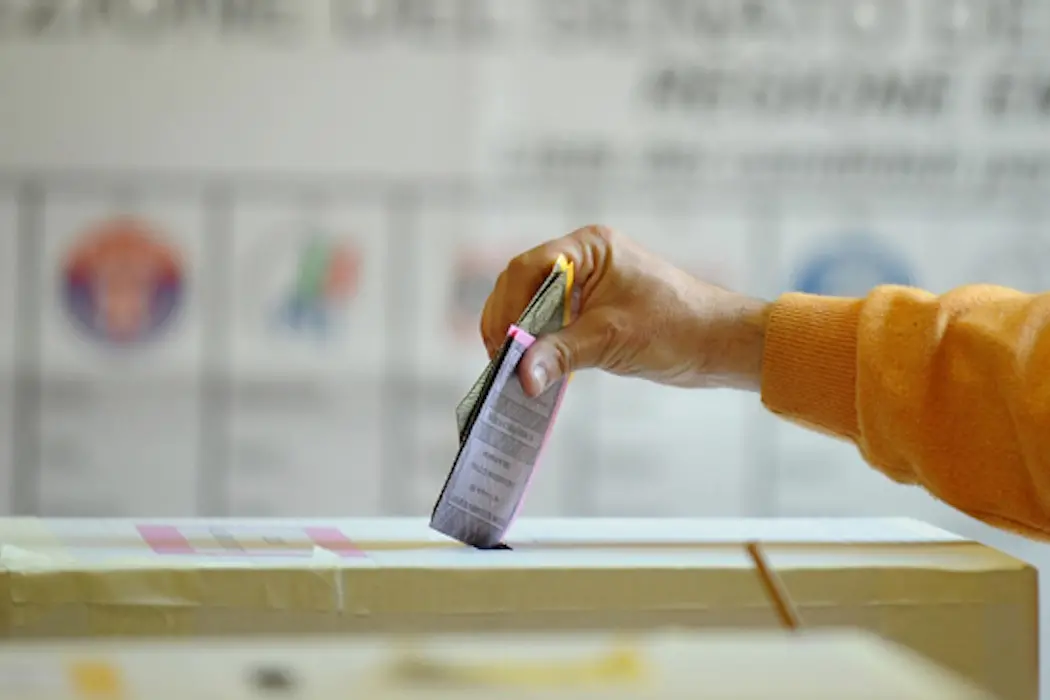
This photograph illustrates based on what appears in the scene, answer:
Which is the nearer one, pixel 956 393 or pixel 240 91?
pixel 956 393

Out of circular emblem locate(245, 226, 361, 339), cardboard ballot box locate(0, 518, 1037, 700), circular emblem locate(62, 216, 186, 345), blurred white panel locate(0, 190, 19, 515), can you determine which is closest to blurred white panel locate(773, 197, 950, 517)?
circular emblem locate(245, 226, 361, 339)

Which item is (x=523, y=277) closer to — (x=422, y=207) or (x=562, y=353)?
(x=562, y=353)

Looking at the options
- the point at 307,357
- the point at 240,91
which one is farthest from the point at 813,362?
the point at 240,91

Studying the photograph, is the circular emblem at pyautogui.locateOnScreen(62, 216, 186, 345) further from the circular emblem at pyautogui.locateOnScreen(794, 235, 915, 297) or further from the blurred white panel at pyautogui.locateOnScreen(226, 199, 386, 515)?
the circular emblem at pyautogui.locateOnScreen(794, 235, 915, 297)

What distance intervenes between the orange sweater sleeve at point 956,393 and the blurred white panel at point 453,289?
696 mm

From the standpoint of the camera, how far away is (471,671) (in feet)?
1.13

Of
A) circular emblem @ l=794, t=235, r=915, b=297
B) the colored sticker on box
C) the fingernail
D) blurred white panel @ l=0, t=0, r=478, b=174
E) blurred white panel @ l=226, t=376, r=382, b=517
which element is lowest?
blurred white panel @ l=226, t=376, r=382, b=517

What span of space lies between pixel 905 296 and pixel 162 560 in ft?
1.63

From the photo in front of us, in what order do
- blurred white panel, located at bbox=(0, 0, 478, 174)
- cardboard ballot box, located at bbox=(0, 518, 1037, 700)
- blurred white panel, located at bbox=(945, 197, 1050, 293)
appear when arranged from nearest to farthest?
cardboard ballot box, located at bbox=(0, 518, 1037, 700)
blurred white panel, located at bbox=(0, 0, 478, 174)
blurred white panel, located at bbox=(945, 197, 1050, 293)

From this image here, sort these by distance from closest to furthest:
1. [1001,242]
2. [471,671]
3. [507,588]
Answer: [471,671] → [507,588] → [1001,242]

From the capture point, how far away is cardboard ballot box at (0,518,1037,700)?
0.55 metres

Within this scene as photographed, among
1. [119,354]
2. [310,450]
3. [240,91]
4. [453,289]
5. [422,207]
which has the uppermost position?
[240,91]

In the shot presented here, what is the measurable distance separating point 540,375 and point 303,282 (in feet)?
2.53

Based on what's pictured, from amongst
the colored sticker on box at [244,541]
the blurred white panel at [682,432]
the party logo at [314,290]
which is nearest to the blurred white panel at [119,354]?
the party logo at [314,290]
